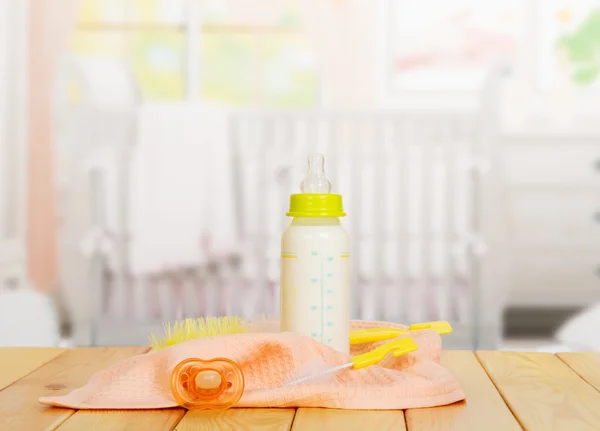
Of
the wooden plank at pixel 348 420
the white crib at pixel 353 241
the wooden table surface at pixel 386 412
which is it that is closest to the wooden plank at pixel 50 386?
the wooden table surface at pixel 386 412

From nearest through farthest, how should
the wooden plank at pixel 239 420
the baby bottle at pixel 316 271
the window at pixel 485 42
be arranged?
the wooden plank at pixel 239 420, the baby bottle at pixel 316 271, the window at pixel 485 42

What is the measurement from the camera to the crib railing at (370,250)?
89.3 inches

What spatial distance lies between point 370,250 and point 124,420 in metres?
1.77

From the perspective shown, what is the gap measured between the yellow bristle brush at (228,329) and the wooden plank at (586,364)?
0.13 metres

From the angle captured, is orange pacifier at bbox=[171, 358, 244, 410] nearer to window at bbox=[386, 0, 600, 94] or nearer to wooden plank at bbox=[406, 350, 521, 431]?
wooden plank at bbox=[406, 350, 521, 431]

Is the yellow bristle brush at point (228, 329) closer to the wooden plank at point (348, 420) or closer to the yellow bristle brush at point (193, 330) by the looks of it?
the yellow bristle brush at point (193, 330)

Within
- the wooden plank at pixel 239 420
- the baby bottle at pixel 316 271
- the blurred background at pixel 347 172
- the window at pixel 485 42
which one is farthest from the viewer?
the window at pixel 485 42

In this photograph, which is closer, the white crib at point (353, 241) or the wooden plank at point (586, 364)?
the wooden plank at point (586, 364)

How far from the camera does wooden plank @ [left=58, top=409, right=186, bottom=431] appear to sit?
527mm

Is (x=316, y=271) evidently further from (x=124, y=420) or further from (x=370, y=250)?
(x=370, y=250)

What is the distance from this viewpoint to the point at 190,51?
3.57 m

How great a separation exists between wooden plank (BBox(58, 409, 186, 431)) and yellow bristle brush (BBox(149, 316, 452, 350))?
13 centimetres

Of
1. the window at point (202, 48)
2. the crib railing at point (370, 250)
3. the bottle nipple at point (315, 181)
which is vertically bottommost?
the crib railing at point (370, 250)

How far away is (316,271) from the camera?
0.67 meters
